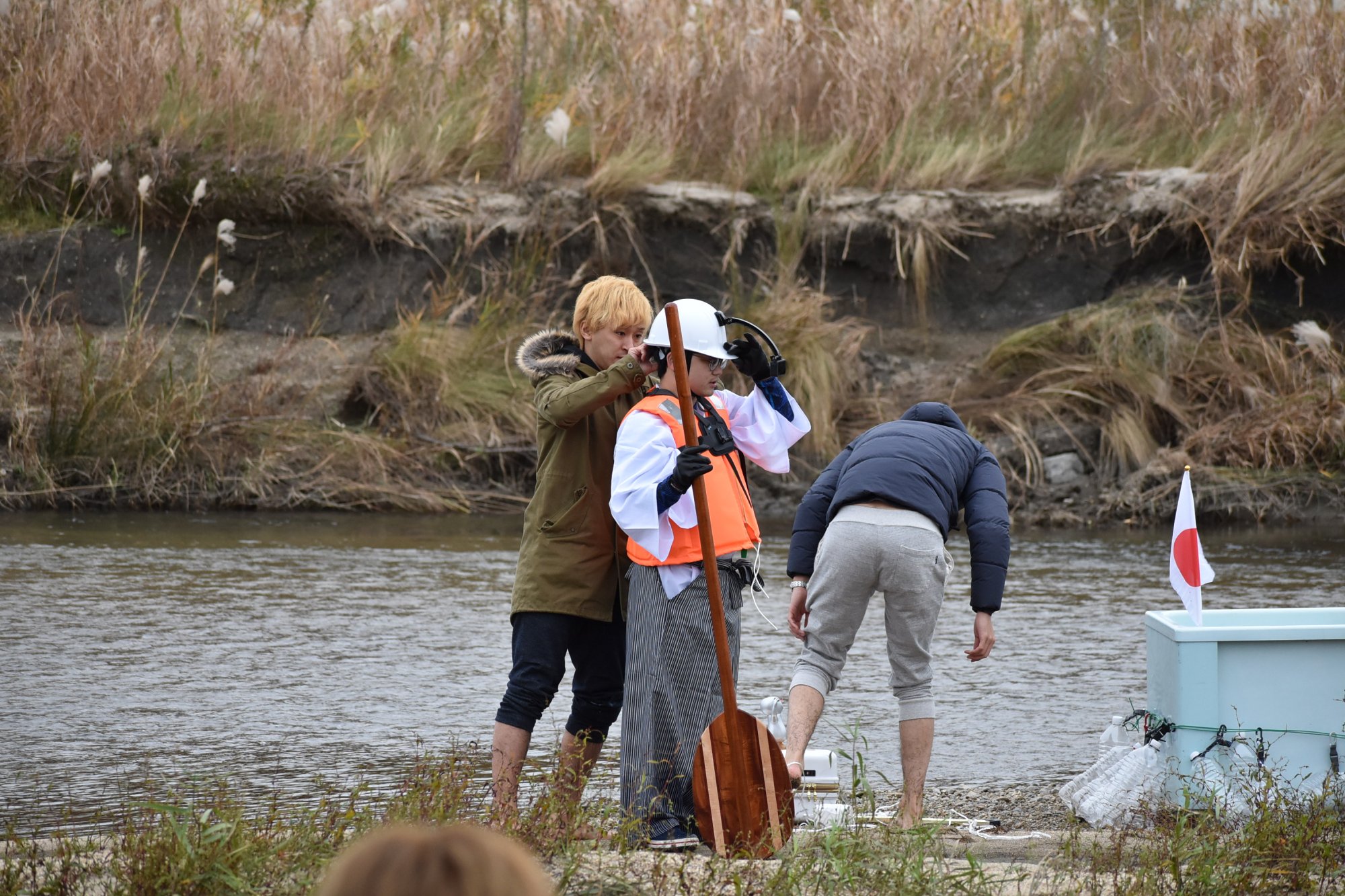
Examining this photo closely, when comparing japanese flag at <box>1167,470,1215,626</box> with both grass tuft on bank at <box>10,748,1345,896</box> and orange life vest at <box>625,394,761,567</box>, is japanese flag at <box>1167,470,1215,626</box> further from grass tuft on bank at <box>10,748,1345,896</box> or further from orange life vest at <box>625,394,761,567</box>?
orange life vest at <box>625,394,761,567</box>

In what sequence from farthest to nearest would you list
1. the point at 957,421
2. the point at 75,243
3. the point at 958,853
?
the point at 75,243
the point at 957,421
the point at 958,853

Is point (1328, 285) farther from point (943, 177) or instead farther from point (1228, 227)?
point (943, 177)

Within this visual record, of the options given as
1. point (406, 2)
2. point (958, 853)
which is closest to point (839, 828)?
point (958, 853)

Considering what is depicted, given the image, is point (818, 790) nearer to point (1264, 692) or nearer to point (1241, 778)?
point (1241, 778)

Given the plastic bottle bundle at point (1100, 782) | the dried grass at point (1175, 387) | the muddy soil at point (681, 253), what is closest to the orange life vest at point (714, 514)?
the plastic bottle bundle at point (1100, 782)

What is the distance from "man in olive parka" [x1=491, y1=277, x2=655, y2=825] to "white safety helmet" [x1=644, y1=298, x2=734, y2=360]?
0.09 metres

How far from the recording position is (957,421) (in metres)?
4.88

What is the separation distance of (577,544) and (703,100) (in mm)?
9773

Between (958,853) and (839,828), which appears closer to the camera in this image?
(839,828)

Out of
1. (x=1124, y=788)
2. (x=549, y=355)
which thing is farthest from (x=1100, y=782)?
(x=549, y=355)

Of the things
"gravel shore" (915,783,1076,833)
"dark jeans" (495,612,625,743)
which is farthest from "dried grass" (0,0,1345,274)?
"dark jeans" (495,612,625,743)

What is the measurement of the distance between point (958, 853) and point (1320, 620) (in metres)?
1.49

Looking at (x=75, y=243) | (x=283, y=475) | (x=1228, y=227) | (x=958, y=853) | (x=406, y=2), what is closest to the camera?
(x=958, y=853)

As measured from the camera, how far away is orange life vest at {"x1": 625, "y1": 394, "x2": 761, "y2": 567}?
4.01 m
